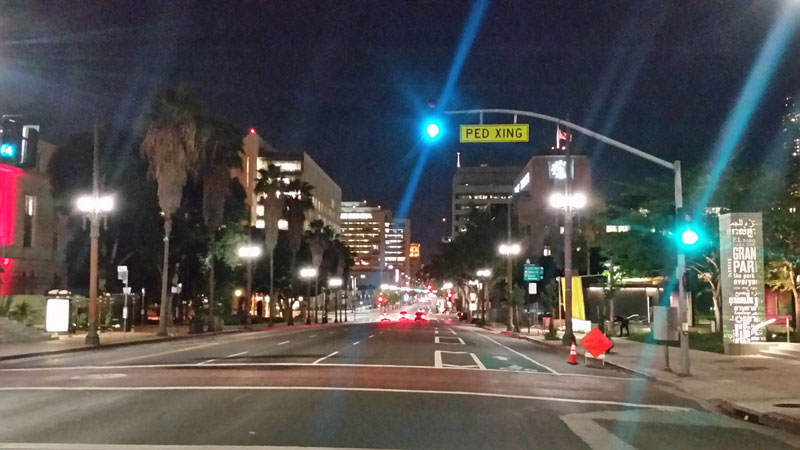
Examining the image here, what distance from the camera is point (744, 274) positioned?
2881 cm

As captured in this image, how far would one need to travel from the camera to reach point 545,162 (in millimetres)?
121312

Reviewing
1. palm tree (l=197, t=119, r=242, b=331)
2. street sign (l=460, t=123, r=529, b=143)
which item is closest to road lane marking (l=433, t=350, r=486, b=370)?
street sign (l=460, t=123, r=529, b=143)

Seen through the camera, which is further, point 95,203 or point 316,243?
point 316,243

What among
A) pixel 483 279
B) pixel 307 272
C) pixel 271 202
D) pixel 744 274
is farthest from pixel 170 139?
pixel 483 279

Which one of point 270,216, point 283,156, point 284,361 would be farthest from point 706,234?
point 283,156

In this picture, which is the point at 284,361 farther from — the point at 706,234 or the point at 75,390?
the point at 706,234

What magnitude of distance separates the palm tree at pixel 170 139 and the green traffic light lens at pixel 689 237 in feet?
99.4

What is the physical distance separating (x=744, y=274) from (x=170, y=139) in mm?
29689

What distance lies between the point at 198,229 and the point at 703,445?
49743mm

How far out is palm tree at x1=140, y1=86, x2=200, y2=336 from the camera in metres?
44.7

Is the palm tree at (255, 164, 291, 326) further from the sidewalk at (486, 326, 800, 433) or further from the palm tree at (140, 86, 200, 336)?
the sidewalk at (486, 326, 800, 433)

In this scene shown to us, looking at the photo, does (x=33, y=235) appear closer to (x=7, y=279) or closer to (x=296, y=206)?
(x=7, y=279)

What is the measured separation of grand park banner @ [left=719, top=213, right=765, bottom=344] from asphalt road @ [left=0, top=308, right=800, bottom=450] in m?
7.02

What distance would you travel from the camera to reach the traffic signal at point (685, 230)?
21609mm
